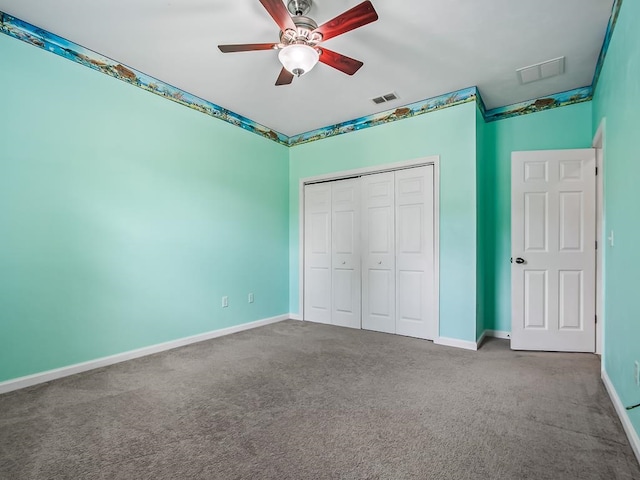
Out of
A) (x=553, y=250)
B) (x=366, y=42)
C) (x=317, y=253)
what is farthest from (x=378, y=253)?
(x=366, y=42)

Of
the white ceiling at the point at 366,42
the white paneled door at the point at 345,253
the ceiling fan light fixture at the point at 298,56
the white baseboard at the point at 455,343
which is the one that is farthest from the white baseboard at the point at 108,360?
the ceiling fan light fixture at the point at 298,56

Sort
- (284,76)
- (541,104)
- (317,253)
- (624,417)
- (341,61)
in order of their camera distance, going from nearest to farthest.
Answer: (624,417), (341,61), (284,76), (541,104), (317,253)

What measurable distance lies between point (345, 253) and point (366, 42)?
8.28 ft

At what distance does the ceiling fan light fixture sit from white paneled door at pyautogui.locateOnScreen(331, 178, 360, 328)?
2.19 m

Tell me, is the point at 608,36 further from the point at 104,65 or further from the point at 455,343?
the point at 104,65

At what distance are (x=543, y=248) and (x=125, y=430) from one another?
3.85 metres

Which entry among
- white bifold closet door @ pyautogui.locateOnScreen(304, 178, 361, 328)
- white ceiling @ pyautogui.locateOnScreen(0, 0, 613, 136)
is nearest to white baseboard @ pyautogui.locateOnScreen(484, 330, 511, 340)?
white bifold closet door @ pyautogui.locateOnScreen(304, 178, 361, 328)

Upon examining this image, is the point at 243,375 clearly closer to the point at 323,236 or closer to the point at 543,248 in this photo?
the point at 323,236

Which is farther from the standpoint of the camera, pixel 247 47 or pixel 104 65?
pixel 104 65

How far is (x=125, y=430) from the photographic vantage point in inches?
70.7

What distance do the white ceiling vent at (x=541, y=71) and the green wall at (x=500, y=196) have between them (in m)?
0.61

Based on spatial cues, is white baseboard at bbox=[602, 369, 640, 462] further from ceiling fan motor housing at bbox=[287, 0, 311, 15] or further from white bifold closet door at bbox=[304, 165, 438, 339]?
ceiling fan motor housing at bbox=[287, 0, 311, 15]

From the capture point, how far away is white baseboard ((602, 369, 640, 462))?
1572 mm

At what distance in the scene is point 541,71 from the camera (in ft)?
9.67
